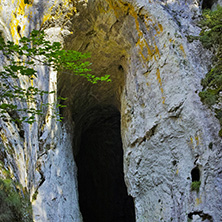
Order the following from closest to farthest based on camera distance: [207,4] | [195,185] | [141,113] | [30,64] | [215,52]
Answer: [30,64], [195,185], [215,52], [141,113], [207,4]

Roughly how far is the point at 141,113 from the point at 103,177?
635 cm

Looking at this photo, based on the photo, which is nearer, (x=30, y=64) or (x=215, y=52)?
(x=30, y=64)

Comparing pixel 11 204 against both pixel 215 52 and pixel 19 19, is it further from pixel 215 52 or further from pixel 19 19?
pixel 215 52

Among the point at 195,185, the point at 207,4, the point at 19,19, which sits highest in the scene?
the point at 207,4

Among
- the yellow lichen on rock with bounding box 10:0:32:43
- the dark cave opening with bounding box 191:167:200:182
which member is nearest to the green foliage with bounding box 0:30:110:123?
the yellow lichen on rock with bounding box 10:0:32:43

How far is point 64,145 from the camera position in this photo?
23.6 ft

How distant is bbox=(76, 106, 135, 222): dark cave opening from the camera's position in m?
11.0

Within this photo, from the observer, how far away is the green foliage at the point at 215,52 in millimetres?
4711

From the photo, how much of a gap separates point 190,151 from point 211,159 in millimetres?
453

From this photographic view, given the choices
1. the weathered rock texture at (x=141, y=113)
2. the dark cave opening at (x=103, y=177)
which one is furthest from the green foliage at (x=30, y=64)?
the dark cave opening at (x=103, y=177)

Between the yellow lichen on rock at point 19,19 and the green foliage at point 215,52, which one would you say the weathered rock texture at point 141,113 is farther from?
the green foliage at point 215,52

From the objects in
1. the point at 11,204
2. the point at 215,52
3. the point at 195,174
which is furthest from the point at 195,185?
the point at 11,204

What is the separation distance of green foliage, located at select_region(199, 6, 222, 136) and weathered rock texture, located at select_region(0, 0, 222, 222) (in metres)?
0.15

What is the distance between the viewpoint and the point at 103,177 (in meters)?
11.6
